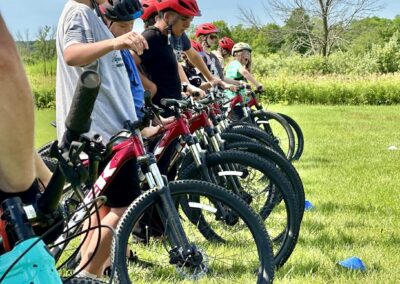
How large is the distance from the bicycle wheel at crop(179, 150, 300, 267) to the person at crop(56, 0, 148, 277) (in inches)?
24.8

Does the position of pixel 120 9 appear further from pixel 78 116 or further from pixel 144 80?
pixel 78 116

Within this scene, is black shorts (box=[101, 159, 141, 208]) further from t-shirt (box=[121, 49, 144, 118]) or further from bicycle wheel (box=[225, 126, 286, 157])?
bicycle wheel (box=[225, 126, 286, 157])

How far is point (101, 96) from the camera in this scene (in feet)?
10.6

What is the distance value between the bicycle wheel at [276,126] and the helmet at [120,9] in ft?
13.5

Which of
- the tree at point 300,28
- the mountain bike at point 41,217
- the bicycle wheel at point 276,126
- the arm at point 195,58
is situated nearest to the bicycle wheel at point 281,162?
the arm at point 195,58

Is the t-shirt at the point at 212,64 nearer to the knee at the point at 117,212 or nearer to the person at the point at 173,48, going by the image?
the person at the point at 173,48

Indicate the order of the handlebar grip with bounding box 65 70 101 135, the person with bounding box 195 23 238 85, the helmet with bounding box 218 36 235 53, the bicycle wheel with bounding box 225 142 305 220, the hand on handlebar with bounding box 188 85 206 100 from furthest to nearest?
the helmet with bounding box 218 36 235 53
the person with bounding box 195 23 238 85
the hand on handlebar with bounding box 188 85 206 100
the bicycle wheel with bounding box 225 142 305 220
the handlebar grip with bounding box 65 70 101 135

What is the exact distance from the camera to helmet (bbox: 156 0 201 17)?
14.4 feet

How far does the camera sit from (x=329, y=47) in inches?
1609

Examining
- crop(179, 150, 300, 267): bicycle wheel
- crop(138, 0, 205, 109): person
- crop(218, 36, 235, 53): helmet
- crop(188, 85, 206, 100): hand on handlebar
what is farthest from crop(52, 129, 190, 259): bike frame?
crop(218, 36, 235, 53): helmet

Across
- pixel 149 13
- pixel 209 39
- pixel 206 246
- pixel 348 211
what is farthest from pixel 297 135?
pixel 206 246

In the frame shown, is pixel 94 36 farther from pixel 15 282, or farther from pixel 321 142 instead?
pixel 321 142

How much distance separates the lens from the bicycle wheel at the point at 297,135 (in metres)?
8.48

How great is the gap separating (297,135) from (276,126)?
0.48m
